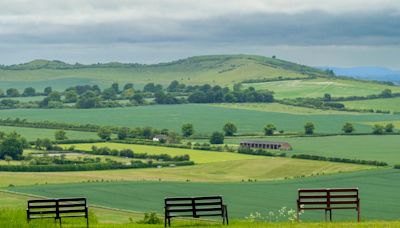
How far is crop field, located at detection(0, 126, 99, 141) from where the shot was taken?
147 metres

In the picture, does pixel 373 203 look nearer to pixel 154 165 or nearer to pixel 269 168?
pixel 269 168

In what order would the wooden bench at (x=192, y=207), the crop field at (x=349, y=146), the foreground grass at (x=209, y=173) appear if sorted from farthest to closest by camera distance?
the crop field at (x=349, y=146), the foreground grass at (x=209, y=173), the wooden bench at (x=192, y=207)

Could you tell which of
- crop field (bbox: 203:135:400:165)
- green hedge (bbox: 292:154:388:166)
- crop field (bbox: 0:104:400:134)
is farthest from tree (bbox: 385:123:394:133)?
green hedge (bbox: 292:154:388:166)

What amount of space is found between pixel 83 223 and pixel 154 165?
71.6 metres

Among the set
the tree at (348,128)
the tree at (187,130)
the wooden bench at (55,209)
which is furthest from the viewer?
the tree at (187,130)

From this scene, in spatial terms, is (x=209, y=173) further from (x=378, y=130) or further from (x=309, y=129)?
(x=378, y=130)

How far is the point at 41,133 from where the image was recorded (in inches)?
6038

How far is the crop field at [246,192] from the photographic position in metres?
70.5

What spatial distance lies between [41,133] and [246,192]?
7729cm

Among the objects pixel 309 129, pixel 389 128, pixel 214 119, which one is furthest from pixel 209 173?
pixel 214 119

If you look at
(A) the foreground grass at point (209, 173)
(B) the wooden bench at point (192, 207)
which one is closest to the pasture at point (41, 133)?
(A) the foreground grass at point (209, 173)

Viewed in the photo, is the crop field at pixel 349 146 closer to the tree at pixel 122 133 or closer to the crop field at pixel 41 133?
the tree at pixel 122 133

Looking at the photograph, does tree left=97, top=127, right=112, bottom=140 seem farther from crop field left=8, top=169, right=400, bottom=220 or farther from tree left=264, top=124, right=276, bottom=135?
crop field left=8, top=169, right=400, bottom=220

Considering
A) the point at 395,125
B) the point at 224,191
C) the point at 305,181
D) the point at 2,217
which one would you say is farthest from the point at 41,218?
the point at 395,125
